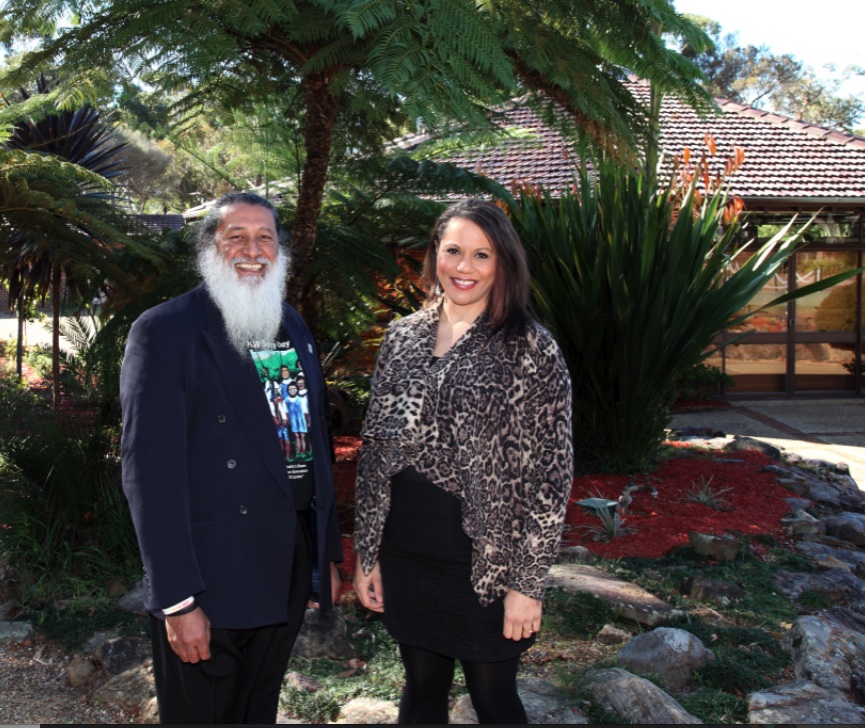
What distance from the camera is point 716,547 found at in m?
4.75

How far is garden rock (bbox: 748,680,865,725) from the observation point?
3111mm

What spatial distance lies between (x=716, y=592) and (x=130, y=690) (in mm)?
2772

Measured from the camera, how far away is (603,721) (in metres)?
3.12

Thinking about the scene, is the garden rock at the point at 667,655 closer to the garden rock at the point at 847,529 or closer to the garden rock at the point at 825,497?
the garden rock at the point at 847,529

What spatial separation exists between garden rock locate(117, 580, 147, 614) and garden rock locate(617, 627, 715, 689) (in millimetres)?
2322

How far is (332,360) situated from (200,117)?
214 cm

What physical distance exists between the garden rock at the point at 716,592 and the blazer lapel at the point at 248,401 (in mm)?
2676

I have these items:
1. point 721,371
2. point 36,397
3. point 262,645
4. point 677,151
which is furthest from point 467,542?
point 677,151

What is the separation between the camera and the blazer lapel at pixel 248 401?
2.33 meters

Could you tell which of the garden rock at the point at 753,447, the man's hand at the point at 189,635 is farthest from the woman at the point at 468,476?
the garden rock at the point at 753,447

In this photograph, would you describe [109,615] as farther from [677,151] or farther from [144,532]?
[677,151]

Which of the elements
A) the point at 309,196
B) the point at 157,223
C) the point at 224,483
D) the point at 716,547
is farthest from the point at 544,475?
the point at 157,223

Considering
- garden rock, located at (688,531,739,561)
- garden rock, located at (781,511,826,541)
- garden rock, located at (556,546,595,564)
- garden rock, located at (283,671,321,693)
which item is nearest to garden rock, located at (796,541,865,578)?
garden rock, located at (781,511,826,541)

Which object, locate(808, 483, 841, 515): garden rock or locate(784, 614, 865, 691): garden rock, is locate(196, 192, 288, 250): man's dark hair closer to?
locate(784, 614, 865, 691): garden rock
